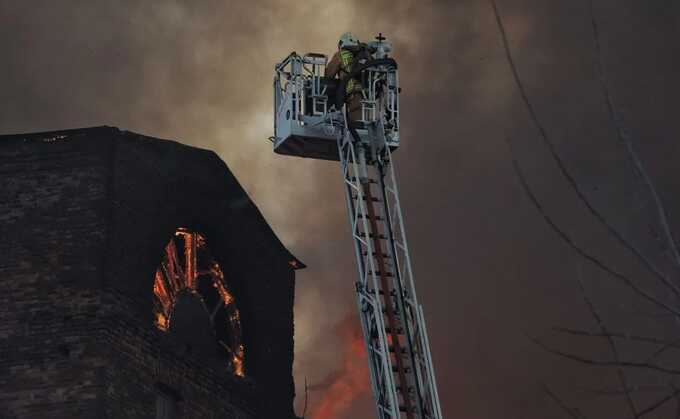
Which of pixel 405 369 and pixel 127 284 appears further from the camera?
pixel 127 284

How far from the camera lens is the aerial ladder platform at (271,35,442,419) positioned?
21.5m

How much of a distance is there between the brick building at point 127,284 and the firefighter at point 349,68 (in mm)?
2390

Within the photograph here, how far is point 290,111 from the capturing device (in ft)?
74.8

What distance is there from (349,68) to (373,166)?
56.0 inches

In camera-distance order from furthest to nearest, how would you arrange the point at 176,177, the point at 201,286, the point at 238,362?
the point at 238,362
the point at 201,286
the point at 176,177

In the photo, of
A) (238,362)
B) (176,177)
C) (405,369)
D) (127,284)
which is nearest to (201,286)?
(238,362)

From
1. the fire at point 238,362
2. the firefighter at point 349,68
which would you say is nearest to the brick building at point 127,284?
the fire at point 238,362

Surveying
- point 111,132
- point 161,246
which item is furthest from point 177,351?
point 111,132

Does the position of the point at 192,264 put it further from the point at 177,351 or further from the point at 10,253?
the point at 10,253

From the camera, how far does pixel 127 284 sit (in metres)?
21.6

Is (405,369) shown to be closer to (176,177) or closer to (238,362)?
(238,362)

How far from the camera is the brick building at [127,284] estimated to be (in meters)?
20.9

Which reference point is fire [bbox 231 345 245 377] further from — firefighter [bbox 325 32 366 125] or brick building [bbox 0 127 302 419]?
firefighter [bbox 325 32 366 125]

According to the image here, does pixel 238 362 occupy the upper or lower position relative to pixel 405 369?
upper
